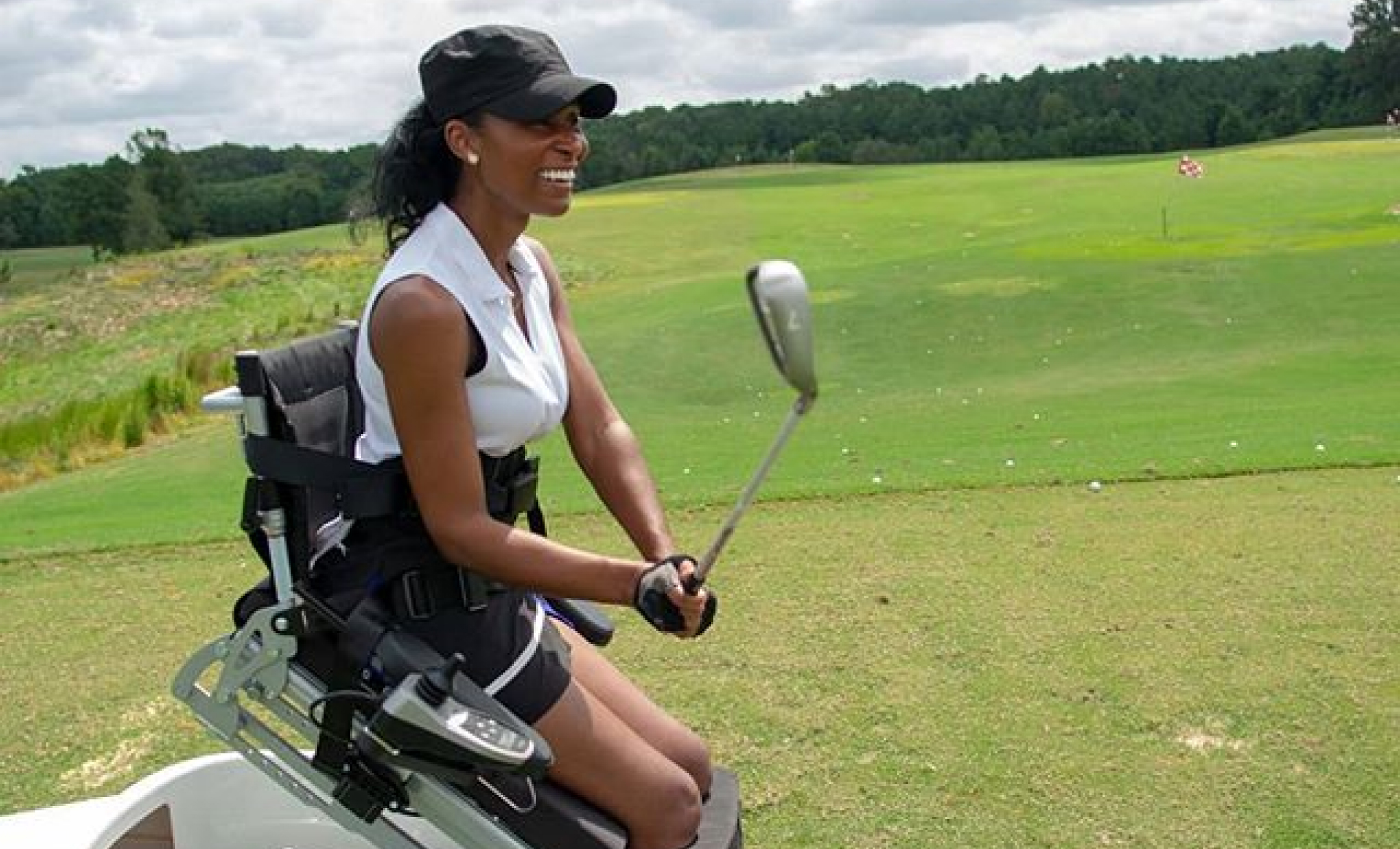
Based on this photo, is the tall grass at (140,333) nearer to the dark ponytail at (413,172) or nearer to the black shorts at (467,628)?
the dark ponytail at (413,172)

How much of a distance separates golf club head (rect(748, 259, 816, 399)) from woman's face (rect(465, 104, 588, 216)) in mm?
845

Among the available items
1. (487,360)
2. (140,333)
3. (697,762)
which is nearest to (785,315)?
(487,360)

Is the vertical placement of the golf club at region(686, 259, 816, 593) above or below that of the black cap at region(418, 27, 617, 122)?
below

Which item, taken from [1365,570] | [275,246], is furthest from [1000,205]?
[1365,570]

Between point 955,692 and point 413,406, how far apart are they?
240 cm

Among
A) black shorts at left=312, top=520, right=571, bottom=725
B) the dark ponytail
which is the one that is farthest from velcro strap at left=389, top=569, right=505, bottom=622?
the dark ponytail

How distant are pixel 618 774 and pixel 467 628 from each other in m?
0.43

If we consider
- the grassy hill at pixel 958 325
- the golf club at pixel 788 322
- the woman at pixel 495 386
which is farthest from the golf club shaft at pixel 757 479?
the grassy hill at pixel 958 325

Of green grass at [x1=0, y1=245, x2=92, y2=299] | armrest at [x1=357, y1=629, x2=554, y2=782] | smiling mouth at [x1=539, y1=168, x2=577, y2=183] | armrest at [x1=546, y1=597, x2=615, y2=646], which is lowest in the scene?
green grass at [x1=0, y1=245, x2=92, y2=299]

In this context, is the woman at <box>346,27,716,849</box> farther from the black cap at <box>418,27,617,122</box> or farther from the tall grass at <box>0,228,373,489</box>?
the tall grass at <box>0,228,373,489</box>

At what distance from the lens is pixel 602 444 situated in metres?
3.78

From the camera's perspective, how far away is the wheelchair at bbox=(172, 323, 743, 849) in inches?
120

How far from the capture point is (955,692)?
4.83 metres

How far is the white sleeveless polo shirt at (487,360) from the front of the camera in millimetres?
3123
